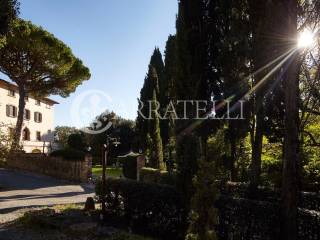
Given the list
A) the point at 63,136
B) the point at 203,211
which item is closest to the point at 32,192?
the point at 203,211

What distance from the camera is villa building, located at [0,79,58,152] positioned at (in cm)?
3509

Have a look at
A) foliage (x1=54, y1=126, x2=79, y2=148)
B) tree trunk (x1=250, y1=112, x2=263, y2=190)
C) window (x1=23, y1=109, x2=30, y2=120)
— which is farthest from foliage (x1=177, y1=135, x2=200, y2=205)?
foliage (x1=54, y1=126, x2=79, y2=148)

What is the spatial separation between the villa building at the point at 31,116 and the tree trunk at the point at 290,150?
2936cm

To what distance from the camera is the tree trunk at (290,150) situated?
7406 mm

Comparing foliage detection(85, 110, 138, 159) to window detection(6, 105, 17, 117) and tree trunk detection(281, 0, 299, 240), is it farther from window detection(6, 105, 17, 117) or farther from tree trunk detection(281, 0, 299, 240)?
tree trunk detection(281, 0, 299, 240)

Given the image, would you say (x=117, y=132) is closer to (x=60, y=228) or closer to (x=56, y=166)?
(x=56, y=166)

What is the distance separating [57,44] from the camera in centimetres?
2830

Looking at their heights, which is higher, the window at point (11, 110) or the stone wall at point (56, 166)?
the window at point (11, 110)

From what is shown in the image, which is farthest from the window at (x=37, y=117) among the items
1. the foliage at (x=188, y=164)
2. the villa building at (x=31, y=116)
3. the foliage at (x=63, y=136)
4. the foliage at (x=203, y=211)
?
the foliage at (x=203, y=211)

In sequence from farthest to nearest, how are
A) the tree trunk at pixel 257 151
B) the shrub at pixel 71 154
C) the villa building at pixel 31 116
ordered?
the villa building at pixel 31 116, the shrub at pixel 71 154, the tree trunk at pixel 257 151

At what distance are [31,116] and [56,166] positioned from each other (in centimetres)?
1955

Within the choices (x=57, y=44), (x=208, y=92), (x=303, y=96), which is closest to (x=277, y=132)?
(x=303, y=96)

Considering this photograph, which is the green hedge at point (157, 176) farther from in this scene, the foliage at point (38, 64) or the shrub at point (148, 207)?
the foliage at point (38, 64)

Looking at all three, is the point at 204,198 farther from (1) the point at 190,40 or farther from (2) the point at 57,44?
(2) the point at 57,44
